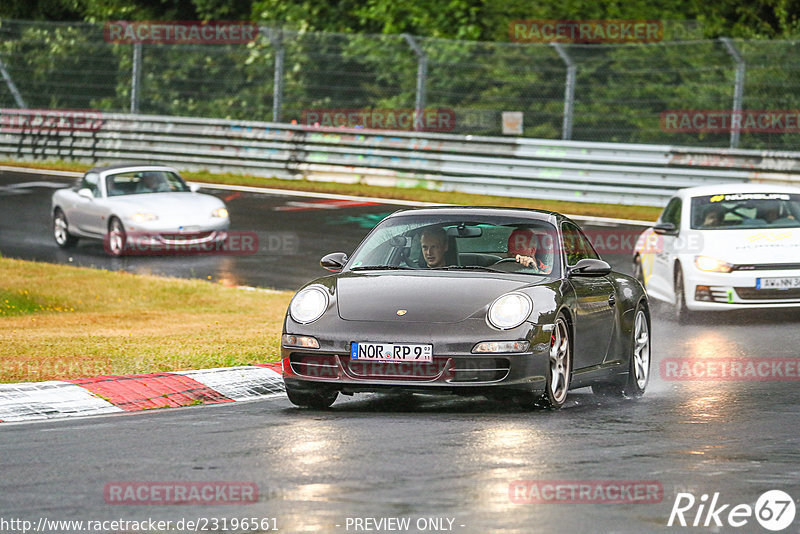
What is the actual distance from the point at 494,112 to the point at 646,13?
22.3ft

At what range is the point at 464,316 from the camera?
29.7 feet

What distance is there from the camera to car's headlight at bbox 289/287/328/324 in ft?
30.7

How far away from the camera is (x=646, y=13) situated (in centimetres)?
3406

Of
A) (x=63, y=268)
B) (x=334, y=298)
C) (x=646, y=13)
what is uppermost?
(x=646, y=13)

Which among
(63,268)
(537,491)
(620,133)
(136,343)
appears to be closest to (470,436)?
(537,491)

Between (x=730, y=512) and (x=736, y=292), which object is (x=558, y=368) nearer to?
(x=730, y=512)

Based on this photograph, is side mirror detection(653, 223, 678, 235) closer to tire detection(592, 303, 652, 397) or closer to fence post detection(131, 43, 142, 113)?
tire detection(592, 303, 652, 397)

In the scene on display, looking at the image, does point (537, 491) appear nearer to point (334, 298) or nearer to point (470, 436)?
point (470, 436)

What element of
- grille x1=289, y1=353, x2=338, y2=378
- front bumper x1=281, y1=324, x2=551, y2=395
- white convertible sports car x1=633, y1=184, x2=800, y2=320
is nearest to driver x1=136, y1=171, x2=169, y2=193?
white convertible sports car x1=633, y1=184, x2=800, y2=320

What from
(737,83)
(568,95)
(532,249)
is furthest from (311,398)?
(568,95)

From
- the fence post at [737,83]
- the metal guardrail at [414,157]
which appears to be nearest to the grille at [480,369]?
the metal guardrail at [414,157]

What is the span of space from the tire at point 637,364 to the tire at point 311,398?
2259 mm

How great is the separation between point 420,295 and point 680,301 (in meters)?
6.87

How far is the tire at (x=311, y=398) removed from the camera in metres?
9.47
